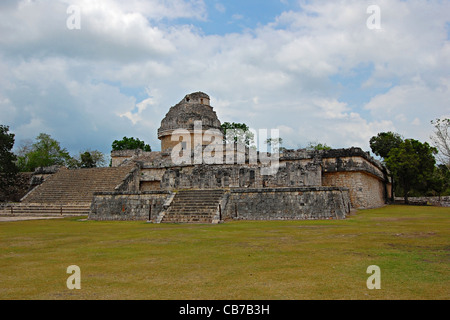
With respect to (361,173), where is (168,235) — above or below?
below

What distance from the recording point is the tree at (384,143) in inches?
1503

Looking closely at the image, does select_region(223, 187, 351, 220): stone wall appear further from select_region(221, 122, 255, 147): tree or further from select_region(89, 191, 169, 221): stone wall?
select_region(221, 122, 255, 147): tree

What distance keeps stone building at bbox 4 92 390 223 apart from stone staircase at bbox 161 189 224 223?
43 mm

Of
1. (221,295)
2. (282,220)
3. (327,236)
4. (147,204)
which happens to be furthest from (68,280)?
(147,204)

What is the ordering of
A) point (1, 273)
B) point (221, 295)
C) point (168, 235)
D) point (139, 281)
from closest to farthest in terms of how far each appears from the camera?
point (221, 295)
point (139, 281)
point (1, 273)
point (168, 235)

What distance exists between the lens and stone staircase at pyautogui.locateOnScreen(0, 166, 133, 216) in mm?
22453

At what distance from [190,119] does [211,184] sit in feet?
44.3

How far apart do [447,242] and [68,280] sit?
7.64m

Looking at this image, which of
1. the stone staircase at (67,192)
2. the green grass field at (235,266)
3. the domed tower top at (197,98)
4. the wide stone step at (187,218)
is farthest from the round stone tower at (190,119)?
the green grass field at (235,266)

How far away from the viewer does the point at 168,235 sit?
10516 mm

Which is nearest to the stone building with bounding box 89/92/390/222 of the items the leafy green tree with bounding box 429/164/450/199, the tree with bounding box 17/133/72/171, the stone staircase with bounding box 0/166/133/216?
the stone staircase with bounding box 0/166/133/216

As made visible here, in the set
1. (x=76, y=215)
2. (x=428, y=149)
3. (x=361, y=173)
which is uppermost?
(x=428, y=149)

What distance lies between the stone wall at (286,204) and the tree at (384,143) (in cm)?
2566
